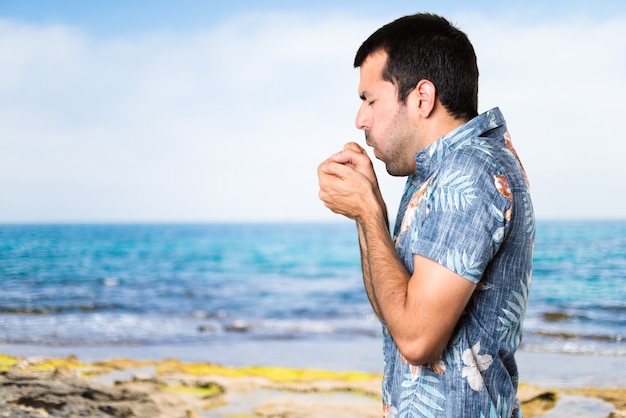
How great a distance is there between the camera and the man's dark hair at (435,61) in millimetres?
1808

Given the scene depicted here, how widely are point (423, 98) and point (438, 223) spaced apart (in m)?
0.36

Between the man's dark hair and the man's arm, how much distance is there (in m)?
0.28

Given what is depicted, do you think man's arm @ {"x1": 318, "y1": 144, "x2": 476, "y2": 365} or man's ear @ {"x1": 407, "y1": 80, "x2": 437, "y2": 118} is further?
man's ear @ {"x1": 407, "y1": 80, "x2": 437, "y2": 118}

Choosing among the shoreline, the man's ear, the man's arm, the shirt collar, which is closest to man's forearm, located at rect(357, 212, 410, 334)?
the man's arm

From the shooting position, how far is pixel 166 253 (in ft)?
108

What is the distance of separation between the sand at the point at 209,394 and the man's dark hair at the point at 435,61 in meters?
A: 4.25

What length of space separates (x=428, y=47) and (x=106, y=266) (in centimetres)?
2534

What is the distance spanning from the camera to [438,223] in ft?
5.35

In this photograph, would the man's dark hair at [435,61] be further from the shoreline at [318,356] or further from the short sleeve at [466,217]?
the shoreline at [318,356]

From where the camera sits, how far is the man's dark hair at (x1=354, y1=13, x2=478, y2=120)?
5.93 ft

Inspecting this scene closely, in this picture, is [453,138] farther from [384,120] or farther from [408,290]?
[408,290]

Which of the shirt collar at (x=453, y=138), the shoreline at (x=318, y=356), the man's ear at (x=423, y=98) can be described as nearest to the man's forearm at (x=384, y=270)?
the shirt collar at (x=453, y=138)

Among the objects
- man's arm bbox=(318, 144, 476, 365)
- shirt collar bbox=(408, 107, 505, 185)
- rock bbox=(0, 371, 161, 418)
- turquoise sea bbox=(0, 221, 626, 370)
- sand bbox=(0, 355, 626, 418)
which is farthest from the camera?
turquoise sea bbox=(0, 221, 626, 370)

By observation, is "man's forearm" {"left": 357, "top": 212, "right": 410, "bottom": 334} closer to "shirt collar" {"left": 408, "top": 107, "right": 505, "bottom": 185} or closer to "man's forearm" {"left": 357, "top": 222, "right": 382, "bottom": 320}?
"man's forearm" {"left": 357, "top": 222, "right": 382, "bottom": 320}
